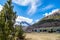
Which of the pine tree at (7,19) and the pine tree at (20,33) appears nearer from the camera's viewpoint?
the pine tree at (7,19)

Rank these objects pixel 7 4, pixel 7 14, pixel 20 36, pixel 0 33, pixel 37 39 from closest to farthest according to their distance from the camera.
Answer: pixel 0 33
pixel 7 14
pixel 7 4
pixel 20 36
pixel 37 39

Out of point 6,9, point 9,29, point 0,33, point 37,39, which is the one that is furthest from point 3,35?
point 37,39

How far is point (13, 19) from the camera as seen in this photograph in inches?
1166

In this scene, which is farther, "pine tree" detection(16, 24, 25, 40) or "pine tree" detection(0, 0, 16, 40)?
"pine tree" detection(16, 24, 25, 40)

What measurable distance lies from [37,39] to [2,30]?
3157 centimetres

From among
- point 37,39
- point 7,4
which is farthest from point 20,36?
point 7,4

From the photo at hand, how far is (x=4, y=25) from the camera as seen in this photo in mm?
26750

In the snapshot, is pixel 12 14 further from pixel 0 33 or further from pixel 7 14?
pixel 0 33

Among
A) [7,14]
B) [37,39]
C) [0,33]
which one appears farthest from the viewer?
[37,39]

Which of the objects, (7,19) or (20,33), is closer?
(7,19)

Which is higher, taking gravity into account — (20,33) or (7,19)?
(7,19)

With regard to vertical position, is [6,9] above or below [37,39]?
above

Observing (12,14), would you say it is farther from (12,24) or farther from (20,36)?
(20,36)

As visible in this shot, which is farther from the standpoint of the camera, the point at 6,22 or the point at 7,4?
the point at 7,4
